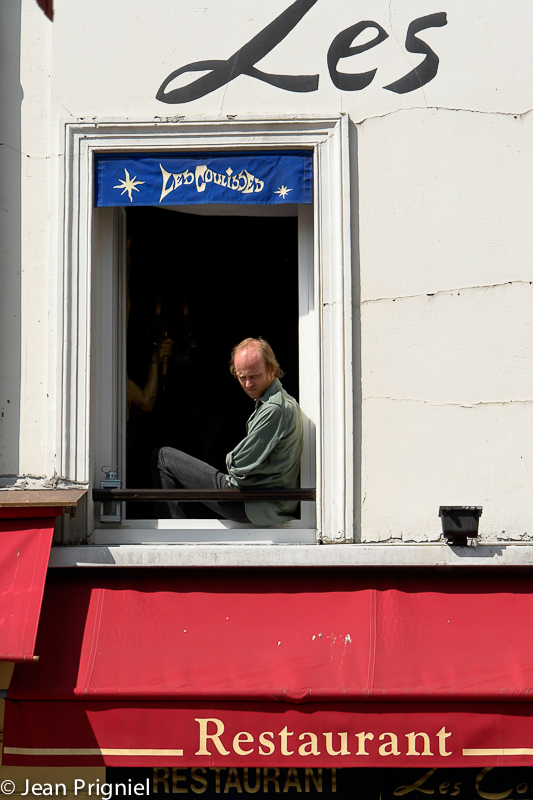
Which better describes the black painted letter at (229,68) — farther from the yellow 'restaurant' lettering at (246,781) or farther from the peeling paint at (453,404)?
the yellow 'restaurant' lettering at (246,781)

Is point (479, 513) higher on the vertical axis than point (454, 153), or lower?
lower

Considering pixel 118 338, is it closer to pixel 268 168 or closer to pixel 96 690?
pixel 268 168

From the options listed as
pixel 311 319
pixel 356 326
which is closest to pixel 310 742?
pixel 356 326

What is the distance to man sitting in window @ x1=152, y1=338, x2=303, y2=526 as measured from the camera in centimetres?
452

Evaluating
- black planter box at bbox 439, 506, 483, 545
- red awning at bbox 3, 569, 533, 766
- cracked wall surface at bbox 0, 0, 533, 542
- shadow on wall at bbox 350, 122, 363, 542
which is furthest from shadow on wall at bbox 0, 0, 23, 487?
black planter box at bbox 439, 506, 483, 545

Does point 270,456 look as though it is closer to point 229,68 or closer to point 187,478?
point 187,478

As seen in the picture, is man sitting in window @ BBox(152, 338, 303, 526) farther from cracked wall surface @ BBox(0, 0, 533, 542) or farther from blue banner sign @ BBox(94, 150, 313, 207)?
blue banner sign @ BBox(94, 150, 313, 207)

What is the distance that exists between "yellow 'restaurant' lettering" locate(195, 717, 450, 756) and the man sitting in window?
3.83 feet

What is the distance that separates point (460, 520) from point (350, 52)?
2.72m

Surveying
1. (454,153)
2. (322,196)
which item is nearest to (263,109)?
(322,196)

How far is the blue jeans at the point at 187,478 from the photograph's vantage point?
463 centimetres

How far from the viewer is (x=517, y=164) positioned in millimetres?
4535

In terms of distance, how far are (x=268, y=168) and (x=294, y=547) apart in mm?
2169

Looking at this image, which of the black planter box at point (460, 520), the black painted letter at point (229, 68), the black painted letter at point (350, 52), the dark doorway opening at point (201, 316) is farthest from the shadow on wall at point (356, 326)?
the dark doorway opening at point (201, 316)
